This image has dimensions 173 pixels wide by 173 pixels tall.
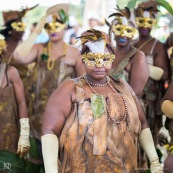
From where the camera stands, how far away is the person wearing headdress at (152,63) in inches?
299

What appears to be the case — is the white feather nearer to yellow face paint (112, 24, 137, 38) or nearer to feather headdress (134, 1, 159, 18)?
yellow face paint (112, 24, 137, 38)

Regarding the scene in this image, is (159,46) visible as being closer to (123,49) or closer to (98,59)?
(123,49)

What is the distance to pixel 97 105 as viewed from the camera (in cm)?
516

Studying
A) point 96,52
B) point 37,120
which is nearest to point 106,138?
point 96,52

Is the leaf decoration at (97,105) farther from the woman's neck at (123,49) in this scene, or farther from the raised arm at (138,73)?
the woman's neck at (123,49)

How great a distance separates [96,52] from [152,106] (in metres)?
2.59

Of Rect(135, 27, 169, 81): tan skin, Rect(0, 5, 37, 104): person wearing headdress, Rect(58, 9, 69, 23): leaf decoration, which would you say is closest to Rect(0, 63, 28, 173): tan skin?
Rect(58, 9, 69, 23): leaf decoration

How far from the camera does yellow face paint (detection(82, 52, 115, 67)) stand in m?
5.26

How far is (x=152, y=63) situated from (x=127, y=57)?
99 cm

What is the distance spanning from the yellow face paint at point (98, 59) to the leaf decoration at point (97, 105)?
0.88 feet

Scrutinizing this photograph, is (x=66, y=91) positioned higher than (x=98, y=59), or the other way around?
(x=98, y=59)

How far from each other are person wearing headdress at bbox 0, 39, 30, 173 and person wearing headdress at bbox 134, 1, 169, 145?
6.00 ft

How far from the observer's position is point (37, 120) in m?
7.37

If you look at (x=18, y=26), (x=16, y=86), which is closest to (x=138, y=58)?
(x=16, y=86)
